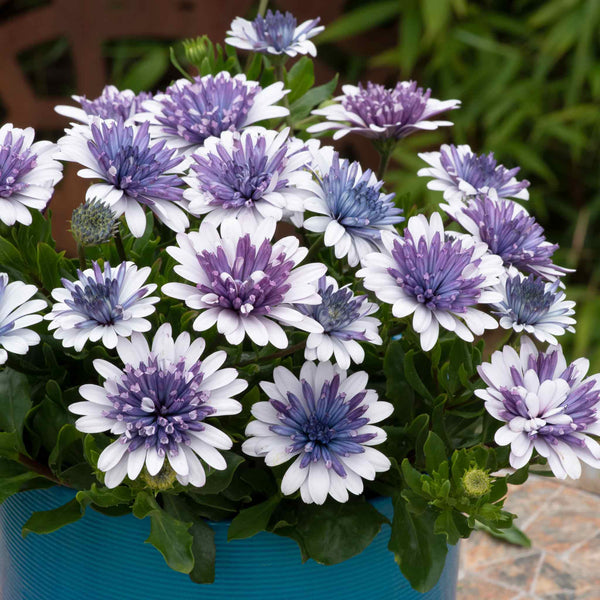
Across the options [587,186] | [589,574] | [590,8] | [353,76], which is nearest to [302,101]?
[589,574]

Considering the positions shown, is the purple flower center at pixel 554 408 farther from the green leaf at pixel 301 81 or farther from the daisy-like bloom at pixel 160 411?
the green leaf at pixel 301 81

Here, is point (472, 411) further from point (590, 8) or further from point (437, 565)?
point (590, 8)

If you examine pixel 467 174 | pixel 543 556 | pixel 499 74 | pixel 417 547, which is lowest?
pixel 499 74

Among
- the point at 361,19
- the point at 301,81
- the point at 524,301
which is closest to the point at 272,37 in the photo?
the point at 301,81

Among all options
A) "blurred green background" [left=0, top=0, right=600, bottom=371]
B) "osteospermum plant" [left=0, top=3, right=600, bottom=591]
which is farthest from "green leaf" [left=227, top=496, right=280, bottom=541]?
"blurred green background" [left=0, top=0, right=600, bottom=371]

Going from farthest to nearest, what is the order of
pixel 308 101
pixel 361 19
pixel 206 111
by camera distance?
pixel 361 19 → pixel 308 101 → pixel 206 111

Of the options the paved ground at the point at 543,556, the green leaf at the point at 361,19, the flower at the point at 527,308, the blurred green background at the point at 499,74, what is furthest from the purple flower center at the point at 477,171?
the green leaf at the point at 361,19

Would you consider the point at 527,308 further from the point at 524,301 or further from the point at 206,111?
the point at 206,111

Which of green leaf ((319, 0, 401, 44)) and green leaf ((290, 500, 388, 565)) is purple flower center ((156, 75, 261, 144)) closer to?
green leaf ((290, 500, 388, 565))
